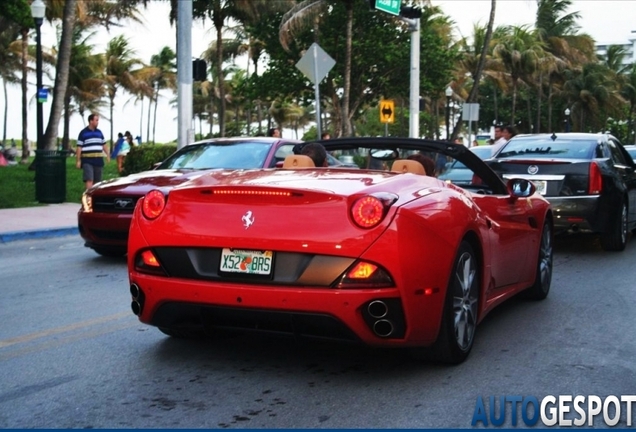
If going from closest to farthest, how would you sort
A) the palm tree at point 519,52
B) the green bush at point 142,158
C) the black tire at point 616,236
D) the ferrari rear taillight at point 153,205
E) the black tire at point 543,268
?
1. the ferrari rear taillight at point 153,205
2. the black tire at point 543,268
3. the black tire at point 616,236
4. the green bush at point 142,158
5. the palm tree at point 519,52

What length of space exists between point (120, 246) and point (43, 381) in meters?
5.37

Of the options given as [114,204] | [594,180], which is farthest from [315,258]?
[594,180]

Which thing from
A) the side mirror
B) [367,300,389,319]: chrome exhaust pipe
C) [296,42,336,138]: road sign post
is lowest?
[367,300,389,319]: chrome exhaust pipe

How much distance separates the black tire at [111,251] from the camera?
1047 centimetres

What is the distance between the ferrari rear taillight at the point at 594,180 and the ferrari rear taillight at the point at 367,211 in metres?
6.91

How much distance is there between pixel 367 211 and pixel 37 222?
11.2m

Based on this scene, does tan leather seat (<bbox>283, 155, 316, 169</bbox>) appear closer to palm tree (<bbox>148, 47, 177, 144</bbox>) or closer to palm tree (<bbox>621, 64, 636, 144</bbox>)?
palm tree (<bbox>148, 47, 177, 144</bbox>)

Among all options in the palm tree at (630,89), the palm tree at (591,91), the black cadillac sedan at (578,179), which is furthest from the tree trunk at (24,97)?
the palm tree at (630,89)

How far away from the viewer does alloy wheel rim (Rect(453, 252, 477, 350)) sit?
5266mm

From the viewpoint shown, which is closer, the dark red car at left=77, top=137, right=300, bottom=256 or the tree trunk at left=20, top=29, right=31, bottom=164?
the dark red car at left=77, top=137, right=300, bottom=256

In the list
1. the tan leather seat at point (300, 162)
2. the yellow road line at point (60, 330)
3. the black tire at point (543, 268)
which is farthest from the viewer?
the black tire at point (543, 268)

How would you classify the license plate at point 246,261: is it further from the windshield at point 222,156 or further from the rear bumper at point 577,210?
the rear bumper at point 577,210

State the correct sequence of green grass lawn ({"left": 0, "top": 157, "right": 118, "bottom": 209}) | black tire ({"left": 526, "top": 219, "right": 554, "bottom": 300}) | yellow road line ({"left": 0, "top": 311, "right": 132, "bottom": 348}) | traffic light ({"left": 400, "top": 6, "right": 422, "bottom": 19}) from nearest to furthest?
1. yellow road line ({"left": 0, "top": 311, "right": 132, "bottom": 348})
2. black tire ({"left": 526, "top": 219, "right": 554, "bottom": 300})
3. green grass lawn ({"left": 0, "top": 157, "right": 118, "bottom": 209})
4. traffic light ({"left": 400, "top": 6, "right": 422, "bottom": 19})

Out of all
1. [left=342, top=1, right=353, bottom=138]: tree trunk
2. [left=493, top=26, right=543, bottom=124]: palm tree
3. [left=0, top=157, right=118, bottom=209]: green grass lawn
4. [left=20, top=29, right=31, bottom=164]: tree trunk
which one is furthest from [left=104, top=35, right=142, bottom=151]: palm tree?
[left=0, top=157, right=118, bottom=209]: green grass lawn
